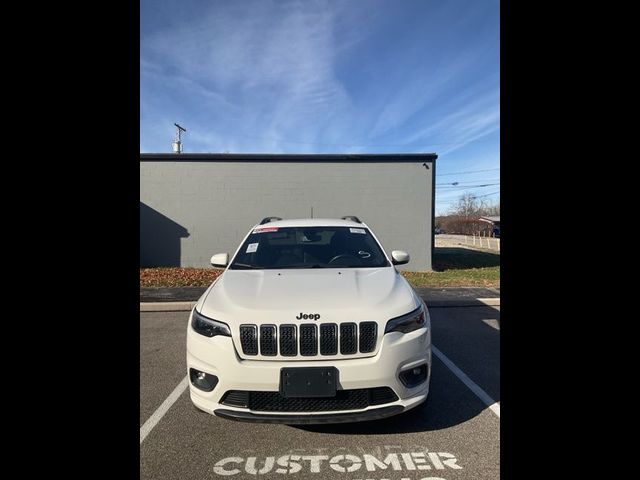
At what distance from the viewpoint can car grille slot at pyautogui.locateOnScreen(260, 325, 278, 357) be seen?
2.36 meters

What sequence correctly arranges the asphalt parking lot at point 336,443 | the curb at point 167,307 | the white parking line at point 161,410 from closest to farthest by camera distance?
the asphalt parking lot at point 336,443
the white parking line at point 161,410
the curb at point 167,307

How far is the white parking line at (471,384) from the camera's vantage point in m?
3.03

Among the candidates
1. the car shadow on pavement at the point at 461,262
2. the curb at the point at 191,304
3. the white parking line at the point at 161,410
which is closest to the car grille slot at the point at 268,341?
the white parking line at the point at 161,410

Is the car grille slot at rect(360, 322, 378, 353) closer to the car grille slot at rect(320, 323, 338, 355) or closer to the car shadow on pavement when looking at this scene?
the car grille slot at rect(320, 323, 338, 355)

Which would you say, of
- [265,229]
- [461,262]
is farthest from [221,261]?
[461,262]

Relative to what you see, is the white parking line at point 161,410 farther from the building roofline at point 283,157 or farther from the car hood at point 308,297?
the building roofline at point 283,157

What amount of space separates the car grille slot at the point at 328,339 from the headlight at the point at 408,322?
15.0 inches

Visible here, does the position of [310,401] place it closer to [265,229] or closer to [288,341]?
[288,341]

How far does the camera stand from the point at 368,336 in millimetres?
2404
